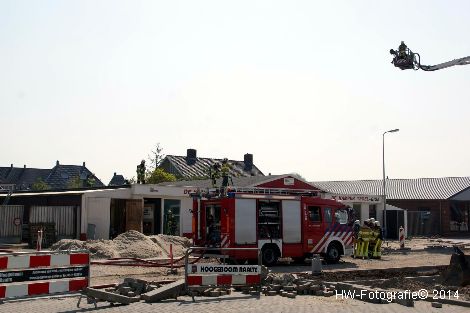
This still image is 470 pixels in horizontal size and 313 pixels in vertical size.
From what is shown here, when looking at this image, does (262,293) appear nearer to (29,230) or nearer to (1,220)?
(29,230)

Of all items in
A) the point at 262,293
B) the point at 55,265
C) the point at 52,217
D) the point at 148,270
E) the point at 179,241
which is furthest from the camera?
the point at 52,217

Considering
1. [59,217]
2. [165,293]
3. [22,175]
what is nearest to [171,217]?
[59,217]

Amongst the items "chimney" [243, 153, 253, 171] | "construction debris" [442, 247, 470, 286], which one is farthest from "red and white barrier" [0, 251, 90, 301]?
"chimney" [243, 153, 253, 171]

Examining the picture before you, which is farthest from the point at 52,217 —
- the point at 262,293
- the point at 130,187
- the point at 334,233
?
the point at 262,293

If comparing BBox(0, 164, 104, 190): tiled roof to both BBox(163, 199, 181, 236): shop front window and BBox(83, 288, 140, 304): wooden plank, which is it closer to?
BBox(163, 199, 181, 236): shop front window

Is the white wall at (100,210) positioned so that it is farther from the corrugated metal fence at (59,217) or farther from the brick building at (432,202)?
the brick building at (432,202)

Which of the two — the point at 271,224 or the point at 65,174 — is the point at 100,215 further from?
the point at 65,174

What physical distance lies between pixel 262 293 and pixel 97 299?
3633 millimetres

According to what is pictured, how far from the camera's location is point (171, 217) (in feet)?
113

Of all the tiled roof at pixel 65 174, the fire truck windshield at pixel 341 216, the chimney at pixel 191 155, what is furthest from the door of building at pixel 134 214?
the tiled roof at pixel 65 174

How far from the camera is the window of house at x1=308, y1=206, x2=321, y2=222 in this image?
862 inches

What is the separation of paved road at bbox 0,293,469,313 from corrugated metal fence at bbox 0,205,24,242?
22163mm

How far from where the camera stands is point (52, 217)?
3195cm

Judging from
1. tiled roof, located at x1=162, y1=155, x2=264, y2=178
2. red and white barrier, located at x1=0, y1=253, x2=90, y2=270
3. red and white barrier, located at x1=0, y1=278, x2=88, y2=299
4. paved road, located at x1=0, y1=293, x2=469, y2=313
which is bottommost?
paved road, located at x1=0, y1=293, x2=469, y2=313
